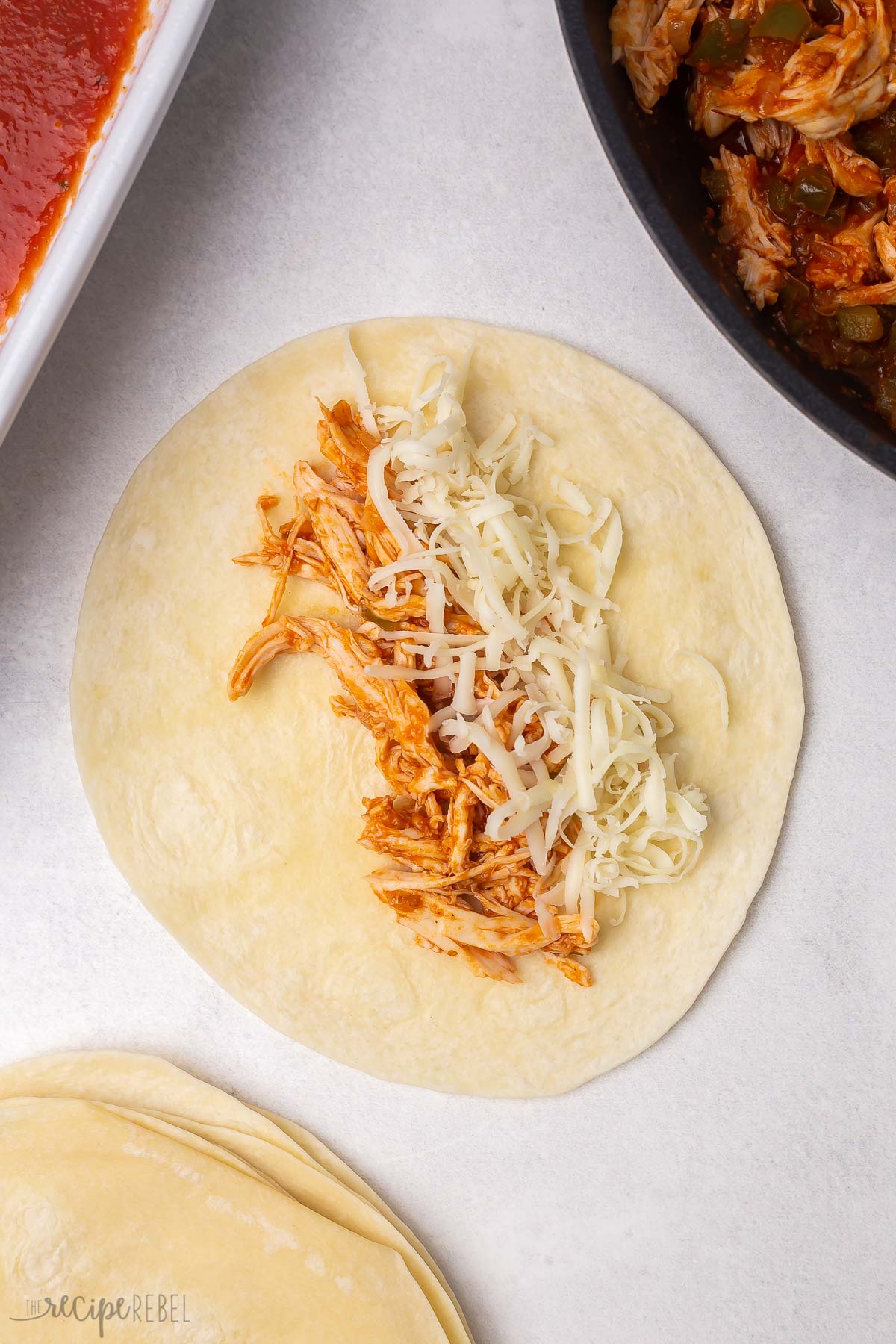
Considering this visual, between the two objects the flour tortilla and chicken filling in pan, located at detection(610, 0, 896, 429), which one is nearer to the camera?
chicken filling in pan, located at detection(610, 0, 896, 429)

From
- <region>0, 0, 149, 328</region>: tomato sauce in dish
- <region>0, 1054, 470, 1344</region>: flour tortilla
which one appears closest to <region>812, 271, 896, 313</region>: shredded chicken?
<region>0, 0, 149, 328</region>: tomato sauce in dish

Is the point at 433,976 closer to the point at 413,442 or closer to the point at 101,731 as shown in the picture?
the point at 101,731

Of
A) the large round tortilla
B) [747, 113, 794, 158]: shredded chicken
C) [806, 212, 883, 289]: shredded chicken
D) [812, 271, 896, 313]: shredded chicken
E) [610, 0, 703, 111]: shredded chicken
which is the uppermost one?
[610, 0, 703, 111]: shredded chicken

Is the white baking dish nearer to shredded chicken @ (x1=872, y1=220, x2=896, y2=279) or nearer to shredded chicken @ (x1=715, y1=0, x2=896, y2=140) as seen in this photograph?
shredded chicken @ (x1=715, y1=0, x2=896, y2=140)

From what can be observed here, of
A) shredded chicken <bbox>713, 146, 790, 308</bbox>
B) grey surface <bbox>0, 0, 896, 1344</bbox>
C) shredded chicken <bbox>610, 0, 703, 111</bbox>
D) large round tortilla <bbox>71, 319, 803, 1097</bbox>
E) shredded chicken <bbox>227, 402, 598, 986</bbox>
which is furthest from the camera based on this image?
grey surface <bbox>0, 0, 896, 1344</bbox>

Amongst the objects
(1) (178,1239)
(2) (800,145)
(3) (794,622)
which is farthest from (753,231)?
(1) (178,1239)

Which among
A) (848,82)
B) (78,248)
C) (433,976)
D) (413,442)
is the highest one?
(78,248)

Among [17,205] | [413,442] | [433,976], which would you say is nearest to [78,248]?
[17,205]

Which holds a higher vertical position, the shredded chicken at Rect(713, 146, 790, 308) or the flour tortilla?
the shredded chicken at Rect(713, 146, 790, 308)
